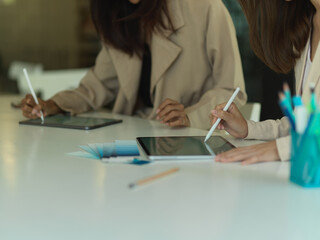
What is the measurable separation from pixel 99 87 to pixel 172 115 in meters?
0.64

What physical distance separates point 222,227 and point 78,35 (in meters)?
3.62

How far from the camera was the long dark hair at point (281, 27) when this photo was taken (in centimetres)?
131

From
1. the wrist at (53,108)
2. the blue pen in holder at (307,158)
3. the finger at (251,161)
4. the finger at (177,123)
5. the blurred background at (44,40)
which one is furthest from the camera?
the blurred background at (44,40)

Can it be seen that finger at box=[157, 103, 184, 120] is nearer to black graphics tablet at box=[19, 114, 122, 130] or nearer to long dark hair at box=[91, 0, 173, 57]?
black graphics tablet at box=[19, 114, 122, 130]

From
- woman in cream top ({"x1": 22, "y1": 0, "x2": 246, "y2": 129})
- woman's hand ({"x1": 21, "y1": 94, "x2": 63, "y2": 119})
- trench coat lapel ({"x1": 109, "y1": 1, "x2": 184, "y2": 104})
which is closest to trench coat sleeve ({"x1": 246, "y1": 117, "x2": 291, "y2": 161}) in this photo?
woman in cream top ({"x1": 22, "y1": 0, "x2": 246, "y2": 129})

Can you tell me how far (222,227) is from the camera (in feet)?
2.15

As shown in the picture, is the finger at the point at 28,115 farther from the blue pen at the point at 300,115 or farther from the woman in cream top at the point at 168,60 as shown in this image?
the blue pen at the point at 300,115

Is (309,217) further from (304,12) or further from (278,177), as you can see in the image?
(304,12)

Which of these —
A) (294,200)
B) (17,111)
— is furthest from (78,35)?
(294,200)

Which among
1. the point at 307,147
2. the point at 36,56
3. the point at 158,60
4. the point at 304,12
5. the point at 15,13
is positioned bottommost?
the point at 36,56

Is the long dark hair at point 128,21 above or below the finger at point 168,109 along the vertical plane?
above

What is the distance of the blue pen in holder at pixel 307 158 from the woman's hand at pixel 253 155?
14 cm

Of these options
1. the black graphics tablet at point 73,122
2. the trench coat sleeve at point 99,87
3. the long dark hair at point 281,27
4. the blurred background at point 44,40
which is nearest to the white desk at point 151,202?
the black graphics tablet at point 73,122

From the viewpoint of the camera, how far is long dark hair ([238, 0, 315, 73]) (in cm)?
131
